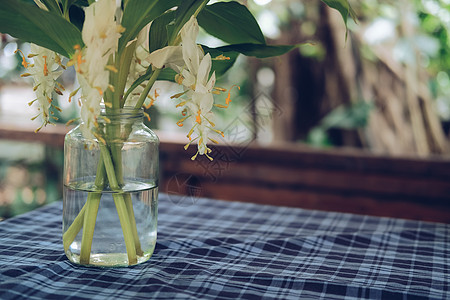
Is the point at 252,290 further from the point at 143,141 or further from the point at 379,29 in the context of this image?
the point at 379,29

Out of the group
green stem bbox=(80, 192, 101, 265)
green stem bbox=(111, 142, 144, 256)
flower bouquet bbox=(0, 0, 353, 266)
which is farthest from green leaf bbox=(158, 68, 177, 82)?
green stem bbox=(80, 192, 101, 265)

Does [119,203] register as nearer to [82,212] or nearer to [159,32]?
[82,212]

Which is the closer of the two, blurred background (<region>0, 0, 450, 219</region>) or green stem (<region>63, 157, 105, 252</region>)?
green stem (<region>63, 157, 105, 252</region>)

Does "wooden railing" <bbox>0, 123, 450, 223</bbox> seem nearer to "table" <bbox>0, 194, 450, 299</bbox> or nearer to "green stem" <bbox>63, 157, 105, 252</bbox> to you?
"table" <bbox>0, 194, 450, 299</bbox>

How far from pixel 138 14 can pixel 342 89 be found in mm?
2163

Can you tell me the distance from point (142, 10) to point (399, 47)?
2.17 m

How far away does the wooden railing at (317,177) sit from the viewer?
6.67ft

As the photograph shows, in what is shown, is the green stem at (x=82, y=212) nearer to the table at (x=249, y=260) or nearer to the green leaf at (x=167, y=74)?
the table at (x=249, y=260)

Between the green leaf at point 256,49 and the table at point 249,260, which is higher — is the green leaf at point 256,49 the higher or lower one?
the higher one

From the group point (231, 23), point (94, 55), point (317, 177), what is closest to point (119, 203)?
point (94, 55)

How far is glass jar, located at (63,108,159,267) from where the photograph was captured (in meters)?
0.76

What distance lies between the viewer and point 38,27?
699 mm

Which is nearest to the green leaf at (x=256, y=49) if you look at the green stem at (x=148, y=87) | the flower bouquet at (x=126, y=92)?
the flower bouquet at (x=126, y=92)

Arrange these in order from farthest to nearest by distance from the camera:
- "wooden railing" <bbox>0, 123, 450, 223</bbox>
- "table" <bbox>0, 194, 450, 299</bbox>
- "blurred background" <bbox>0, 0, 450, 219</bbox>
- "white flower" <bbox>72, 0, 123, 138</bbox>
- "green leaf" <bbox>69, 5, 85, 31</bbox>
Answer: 1. "blurred background" <bbox>0, 0, 450, 219</bbox>
2. "wooden railing" <bbox>0, 123, 450, 223</bbox>
3. "green leaf" <bbox>69, 5, 85, 31</bbox>
4. "table" <bbox>0, 194, 450, 299</bbox>
5. "white flower" <bbox>72, 0, 123, 138</bbox>
